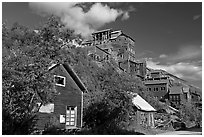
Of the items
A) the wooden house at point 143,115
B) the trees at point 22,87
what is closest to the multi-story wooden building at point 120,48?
the wooden house at point 143,115

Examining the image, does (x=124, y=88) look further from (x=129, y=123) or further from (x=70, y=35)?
(x=70, y=35)

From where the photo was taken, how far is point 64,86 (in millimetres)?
15609

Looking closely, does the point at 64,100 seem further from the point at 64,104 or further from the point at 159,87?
the point at 159,87

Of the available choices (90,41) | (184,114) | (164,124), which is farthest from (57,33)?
(90,41)

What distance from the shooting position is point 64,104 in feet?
50.9

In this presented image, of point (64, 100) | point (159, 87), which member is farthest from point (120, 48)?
point (64, 100)

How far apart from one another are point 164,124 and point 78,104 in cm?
1070

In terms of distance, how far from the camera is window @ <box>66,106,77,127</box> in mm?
15790

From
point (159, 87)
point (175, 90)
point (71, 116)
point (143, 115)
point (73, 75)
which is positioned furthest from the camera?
point (159, 87)

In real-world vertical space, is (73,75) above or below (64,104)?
above

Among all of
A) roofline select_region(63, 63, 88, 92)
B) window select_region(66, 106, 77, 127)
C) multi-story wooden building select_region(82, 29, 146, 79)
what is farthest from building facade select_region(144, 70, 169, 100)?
window select_region(66, 106, 77, 127)

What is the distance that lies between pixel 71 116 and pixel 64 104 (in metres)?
1.07

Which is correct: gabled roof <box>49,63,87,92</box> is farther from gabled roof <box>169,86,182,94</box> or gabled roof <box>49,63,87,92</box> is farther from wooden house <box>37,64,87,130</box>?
gabled roof <box>169,86,182,94</box>

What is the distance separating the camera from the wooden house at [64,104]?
14.3 m
